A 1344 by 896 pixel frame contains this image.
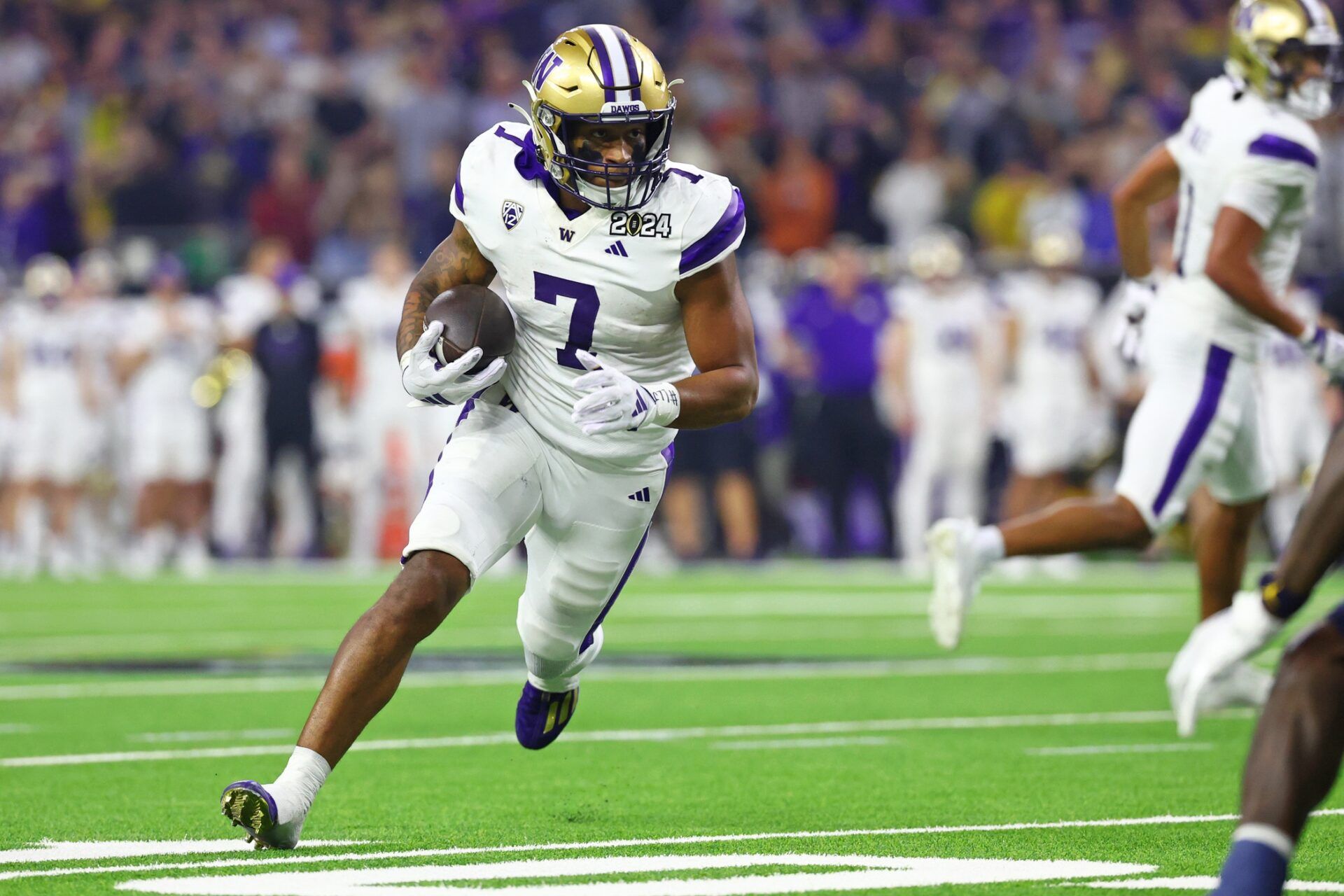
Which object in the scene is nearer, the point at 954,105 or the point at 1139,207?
the point at 1139,207

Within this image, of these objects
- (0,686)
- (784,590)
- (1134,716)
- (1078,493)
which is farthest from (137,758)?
(1078,493)

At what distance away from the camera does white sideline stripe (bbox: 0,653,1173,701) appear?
23.8 feet

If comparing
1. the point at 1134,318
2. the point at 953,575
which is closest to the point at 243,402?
the point at 1134,318

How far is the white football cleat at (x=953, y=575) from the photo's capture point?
6.25 m

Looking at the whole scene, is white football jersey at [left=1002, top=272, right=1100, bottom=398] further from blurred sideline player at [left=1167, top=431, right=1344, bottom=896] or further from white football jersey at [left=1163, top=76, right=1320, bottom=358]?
blurred sideline player at [left=1167, top=431, right=1344, bottom=896]

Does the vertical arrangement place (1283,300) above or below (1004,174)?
above

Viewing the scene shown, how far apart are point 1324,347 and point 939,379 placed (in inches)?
303

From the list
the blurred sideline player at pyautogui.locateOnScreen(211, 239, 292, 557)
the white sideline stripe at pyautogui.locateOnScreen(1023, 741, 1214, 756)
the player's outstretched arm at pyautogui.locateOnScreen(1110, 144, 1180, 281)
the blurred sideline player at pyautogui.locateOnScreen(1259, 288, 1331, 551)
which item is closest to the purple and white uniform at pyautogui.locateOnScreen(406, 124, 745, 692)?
the white sideline stripe at pyautogui.locateOnScreen(1023, 741, 1214, 756)

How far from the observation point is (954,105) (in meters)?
16.5

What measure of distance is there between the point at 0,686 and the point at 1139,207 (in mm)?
3962

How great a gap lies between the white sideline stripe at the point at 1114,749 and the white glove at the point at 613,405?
1.81m

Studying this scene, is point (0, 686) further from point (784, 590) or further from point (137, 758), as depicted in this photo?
point (784, 590)

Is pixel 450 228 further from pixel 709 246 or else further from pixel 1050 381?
pixel 709 246

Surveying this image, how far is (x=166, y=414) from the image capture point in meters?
14.5
